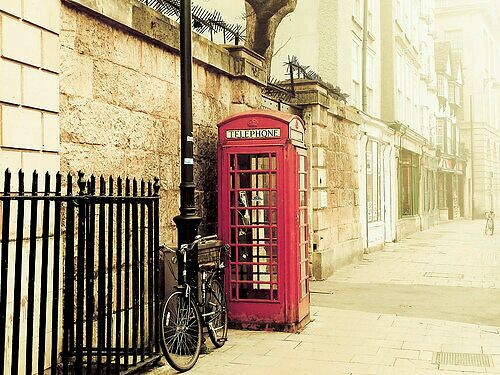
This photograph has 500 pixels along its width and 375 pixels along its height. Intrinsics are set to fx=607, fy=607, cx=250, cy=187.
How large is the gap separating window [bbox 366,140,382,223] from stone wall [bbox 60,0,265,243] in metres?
11.2

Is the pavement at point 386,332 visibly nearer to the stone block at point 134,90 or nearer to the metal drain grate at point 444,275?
the metal drain grate at point 444,275

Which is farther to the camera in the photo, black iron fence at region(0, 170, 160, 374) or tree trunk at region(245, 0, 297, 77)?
tree trunk at region(245, 0, 297, 77)

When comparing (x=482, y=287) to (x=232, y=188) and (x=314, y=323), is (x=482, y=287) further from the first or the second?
(x=232, y=188)

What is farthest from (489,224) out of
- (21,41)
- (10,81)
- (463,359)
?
(10,81)

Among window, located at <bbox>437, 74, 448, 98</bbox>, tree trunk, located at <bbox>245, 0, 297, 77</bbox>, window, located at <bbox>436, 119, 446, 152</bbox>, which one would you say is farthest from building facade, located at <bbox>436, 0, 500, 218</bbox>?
tree trunk, located at <bbox>245, 0, 297, 77</bbox>

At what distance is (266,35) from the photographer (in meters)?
14.6

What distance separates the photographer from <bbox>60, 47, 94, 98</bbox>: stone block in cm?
562

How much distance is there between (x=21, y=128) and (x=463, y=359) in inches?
203

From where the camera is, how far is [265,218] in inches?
314

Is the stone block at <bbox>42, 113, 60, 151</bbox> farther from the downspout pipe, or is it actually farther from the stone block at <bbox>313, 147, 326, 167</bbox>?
the downspout pipe

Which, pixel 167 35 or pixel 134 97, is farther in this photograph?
pixel 167 35

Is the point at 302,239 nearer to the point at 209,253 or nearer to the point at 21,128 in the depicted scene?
the point at 209,253

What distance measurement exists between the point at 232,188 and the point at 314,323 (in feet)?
7.55

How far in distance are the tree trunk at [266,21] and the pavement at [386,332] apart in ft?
18.9
